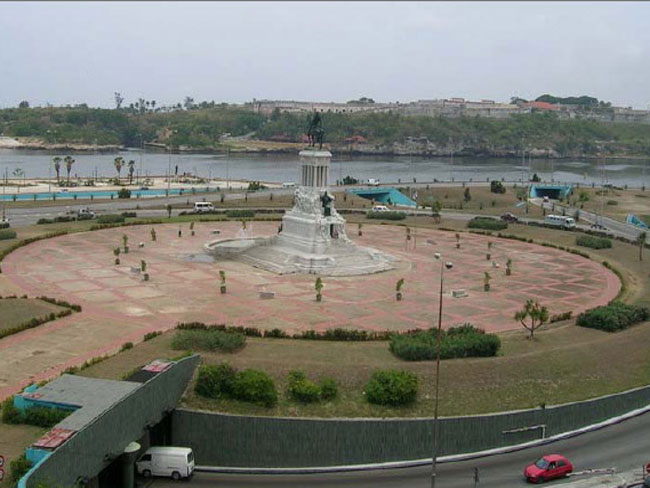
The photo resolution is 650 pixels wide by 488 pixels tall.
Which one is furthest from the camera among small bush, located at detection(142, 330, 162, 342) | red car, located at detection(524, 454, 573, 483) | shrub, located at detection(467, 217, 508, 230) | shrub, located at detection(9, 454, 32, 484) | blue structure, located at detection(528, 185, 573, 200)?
blue structure, located at detection(528, 185, 573, 200)

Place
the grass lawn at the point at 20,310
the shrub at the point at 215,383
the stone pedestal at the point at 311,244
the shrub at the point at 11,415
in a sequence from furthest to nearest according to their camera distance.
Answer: the stone pedestal at the point at 311,244, the grass lawn at the point at 20,310, the shrub at the point at 215,383, the shrub at the point at 11,415

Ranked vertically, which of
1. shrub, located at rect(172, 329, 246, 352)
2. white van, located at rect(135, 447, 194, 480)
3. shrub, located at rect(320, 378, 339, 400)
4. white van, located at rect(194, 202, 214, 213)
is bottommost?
white van, located at rect(135, 447, 194, 480)

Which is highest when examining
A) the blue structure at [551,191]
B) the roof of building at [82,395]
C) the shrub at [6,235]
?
the blue structure at [551,191]

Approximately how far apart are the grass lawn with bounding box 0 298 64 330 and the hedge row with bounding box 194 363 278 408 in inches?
509

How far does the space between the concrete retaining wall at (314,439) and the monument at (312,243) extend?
2721 centimetres

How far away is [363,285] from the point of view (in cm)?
4950

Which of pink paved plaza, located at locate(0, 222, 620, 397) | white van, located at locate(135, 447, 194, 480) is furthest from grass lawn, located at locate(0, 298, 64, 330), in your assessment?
white van, located at locate(135, 447, 194, 480)

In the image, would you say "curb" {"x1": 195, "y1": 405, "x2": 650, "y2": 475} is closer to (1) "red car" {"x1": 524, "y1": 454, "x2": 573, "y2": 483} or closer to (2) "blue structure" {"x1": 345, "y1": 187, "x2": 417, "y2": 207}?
(1) "red car" {"x1": 524, "y1": 454, "x2": 573, "y2": 483}

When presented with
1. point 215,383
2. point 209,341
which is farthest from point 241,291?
point 215,383

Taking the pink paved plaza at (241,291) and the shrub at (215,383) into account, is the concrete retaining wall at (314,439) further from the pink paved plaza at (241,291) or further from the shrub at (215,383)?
the pink paved plaza at (241,291)

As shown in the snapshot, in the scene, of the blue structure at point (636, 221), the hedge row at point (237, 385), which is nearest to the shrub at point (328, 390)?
the hedge row at point (237, 385)

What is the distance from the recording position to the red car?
24422 mm

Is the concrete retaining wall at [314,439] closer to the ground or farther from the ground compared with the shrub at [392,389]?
closer to the ground

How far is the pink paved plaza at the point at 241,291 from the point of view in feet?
119
